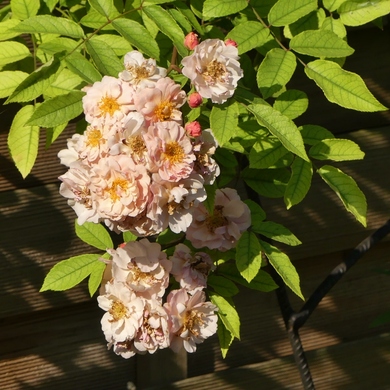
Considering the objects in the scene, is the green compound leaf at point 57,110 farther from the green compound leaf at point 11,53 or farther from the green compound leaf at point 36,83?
the green compound leaf at point 11,53

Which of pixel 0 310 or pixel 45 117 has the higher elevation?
pixel 45 117

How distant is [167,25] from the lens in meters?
1.15

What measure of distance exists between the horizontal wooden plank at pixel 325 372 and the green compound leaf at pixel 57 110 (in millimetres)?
898

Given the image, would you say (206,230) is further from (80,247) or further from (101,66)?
(80,247)

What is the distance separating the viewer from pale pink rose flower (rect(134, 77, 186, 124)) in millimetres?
1016

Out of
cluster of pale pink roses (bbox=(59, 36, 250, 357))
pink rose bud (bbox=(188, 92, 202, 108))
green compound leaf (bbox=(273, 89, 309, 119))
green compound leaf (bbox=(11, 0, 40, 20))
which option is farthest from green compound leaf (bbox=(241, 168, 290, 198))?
green compound leaf (bbox=(11, 0, 40, 20))

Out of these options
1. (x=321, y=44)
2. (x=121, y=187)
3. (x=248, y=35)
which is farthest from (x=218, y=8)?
(x=121, y=187)

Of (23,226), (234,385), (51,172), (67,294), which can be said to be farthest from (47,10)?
(234,385)

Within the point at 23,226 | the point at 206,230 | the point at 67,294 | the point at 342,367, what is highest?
the point at 206,230

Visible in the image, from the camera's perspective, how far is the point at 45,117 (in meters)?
1.08

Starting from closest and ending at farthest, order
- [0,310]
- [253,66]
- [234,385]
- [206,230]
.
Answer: [206,230] < [253,66] < [0,310] < [234,385]

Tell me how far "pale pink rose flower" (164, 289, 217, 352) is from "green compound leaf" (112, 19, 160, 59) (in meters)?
0.38

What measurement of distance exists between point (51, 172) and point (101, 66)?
0.52 metres

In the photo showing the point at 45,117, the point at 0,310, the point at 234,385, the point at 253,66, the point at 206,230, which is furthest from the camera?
the point at 234,385
